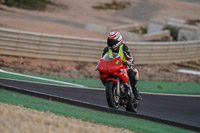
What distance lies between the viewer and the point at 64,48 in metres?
18.2

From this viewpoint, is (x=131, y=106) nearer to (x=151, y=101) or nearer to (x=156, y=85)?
(x=151, y=101)

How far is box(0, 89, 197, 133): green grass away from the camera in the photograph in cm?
964

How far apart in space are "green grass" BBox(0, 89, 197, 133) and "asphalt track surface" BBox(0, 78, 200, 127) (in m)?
1.93

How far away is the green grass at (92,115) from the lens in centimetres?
964

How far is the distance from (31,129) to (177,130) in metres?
4.29

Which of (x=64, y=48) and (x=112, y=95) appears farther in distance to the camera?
(x=64, y=48)

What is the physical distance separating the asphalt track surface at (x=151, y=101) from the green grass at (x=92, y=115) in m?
1.93

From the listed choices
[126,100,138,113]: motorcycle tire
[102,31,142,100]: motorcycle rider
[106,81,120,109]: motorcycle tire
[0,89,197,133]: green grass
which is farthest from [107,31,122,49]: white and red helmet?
[0,89,197,133]: green grass

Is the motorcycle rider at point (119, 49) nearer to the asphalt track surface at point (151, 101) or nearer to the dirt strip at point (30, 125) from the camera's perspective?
the asphalt track surface at point (151, 101)

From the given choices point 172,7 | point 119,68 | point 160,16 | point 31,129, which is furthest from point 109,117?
point 172,7

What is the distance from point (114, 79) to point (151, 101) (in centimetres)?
410

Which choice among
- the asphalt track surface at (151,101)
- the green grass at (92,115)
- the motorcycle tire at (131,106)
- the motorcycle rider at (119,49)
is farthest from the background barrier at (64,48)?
the motorcycle tire at (131,106)

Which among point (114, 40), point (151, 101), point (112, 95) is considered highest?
point (114, 40)

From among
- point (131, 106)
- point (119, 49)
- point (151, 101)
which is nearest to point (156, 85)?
point (151, 101)
